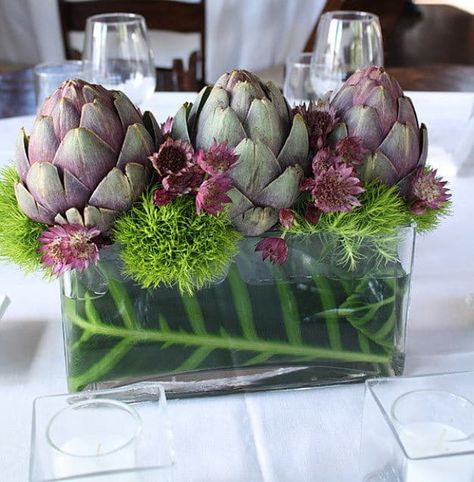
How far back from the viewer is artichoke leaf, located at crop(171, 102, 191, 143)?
0.44 metres

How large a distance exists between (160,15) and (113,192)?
3.72 feet

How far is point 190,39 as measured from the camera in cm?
174

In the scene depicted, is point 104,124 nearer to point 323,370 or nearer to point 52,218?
point 52,218

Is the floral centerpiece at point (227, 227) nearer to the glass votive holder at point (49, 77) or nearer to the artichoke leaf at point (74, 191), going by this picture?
the artichoke leaf at point (74, 191)

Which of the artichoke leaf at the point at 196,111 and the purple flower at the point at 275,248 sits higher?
the artichoke leaf at the point at 196,111

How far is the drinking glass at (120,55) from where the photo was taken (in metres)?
0.92

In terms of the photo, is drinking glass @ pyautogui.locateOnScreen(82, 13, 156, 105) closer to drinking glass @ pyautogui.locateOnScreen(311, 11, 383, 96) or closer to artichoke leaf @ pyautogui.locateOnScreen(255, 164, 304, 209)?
drinking glass @ pyautogui.locateOnScreen(311, 11, 383, 96)

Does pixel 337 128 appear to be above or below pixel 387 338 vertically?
above

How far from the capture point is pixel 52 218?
0.42 m

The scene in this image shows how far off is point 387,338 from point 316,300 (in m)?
0.06

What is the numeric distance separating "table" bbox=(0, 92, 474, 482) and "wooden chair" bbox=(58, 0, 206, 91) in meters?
0.91

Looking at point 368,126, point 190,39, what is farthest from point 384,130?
point 190,39

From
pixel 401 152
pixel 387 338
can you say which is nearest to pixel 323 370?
pixel 387 338

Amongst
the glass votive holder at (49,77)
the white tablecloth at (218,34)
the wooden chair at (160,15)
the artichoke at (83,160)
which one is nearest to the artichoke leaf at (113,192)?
the artichoke at (83,160)
